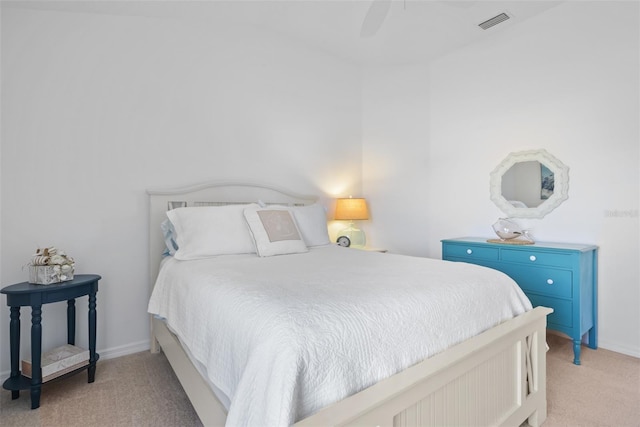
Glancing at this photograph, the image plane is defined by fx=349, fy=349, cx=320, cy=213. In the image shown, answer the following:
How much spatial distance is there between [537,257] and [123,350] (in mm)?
3115

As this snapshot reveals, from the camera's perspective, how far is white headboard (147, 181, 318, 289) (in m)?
2.63

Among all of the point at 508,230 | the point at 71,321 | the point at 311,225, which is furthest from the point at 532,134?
the point at 71,321

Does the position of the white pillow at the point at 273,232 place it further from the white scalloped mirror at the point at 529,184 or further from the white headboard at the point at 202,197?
the white scalloped mirror at the point at 529,184

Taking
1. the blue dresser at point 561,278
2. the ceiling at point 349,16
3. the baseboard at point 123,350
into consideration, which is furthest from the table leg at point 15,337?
the blue dresser at point 561,278

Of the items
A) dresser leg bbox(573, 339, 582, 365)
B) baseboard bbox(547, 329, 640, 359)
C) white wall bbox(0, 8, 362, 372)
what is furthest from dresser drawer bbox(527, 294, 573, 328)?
white wall bbox(0, 8, 362, 372)

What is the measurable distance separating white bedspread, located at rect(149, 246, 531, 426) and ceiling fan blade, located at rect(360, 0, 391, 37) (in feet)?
4.53

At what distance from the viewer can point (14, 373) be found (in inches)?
76.9

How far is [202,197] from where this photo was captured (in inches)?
113

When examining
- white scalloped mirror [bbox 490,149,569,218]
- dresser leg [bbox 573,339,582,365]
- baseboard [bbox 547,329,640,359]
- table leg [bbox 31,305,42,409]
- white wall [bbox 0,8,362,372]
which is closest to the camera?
table leg [bbox 31,305,42,409]

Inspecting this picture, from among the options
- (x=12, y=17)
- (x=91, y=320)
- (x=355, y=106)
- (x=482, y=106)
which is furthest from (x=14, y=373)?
(x=482, y=106)

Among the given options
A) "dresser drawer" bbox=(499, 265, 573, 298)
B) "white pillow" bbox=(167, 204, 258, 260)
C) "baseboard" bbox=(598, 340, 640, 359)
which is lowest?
"baseboard" bbox=(598, 340, 640, 359)

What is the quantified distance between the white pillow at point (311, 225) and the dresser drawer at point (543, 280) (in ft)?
4.83

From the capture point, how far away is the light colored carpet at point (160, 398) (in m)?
1.73

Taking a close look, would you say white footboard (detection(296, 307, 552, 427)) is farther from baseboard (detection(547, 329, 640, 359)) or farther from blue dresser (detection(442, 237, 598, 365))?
baseboard (detection(547, 329, 640, 359))
